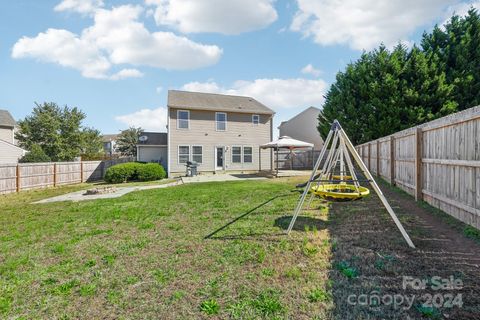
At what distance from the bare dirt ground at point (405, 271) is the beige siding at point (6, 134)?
3430 centimetres

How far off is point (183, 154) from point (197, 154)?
105 cm

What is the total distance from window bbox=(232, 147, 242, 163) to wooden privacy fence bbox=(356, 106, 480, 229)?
13.7 meters

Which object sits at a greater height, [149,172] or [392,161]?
[392,161]

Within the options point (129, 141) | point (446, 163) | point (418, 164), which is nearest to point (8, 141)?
point (129, 141)

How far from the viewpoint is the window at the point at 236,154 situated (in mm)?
20734

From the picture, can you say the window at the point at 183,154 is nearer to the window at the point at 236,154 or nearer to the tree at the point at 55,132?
the window at the point at 236,154

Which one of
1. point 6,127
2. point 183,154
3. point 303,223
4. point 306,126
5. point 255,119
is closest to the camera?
point 303,223

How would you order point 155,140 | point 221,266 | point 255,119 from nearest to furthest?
point 221,266, point 255,119, point 155,140

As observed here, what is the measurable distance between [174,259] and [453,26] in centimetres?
2078

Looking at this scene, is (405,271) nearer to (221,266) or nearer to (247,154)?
(221,266)

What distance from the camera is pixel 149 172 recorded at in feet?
54.3

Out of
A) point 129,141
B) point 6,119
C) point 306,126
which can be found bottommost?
point 129,141

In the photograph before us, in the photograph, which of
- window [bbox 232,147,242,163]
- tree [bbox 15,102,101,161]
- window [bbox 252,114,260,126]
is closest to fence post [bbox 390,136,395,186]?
window [bbox 232,147,242,163]

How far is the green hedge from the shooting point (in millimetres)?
15453
